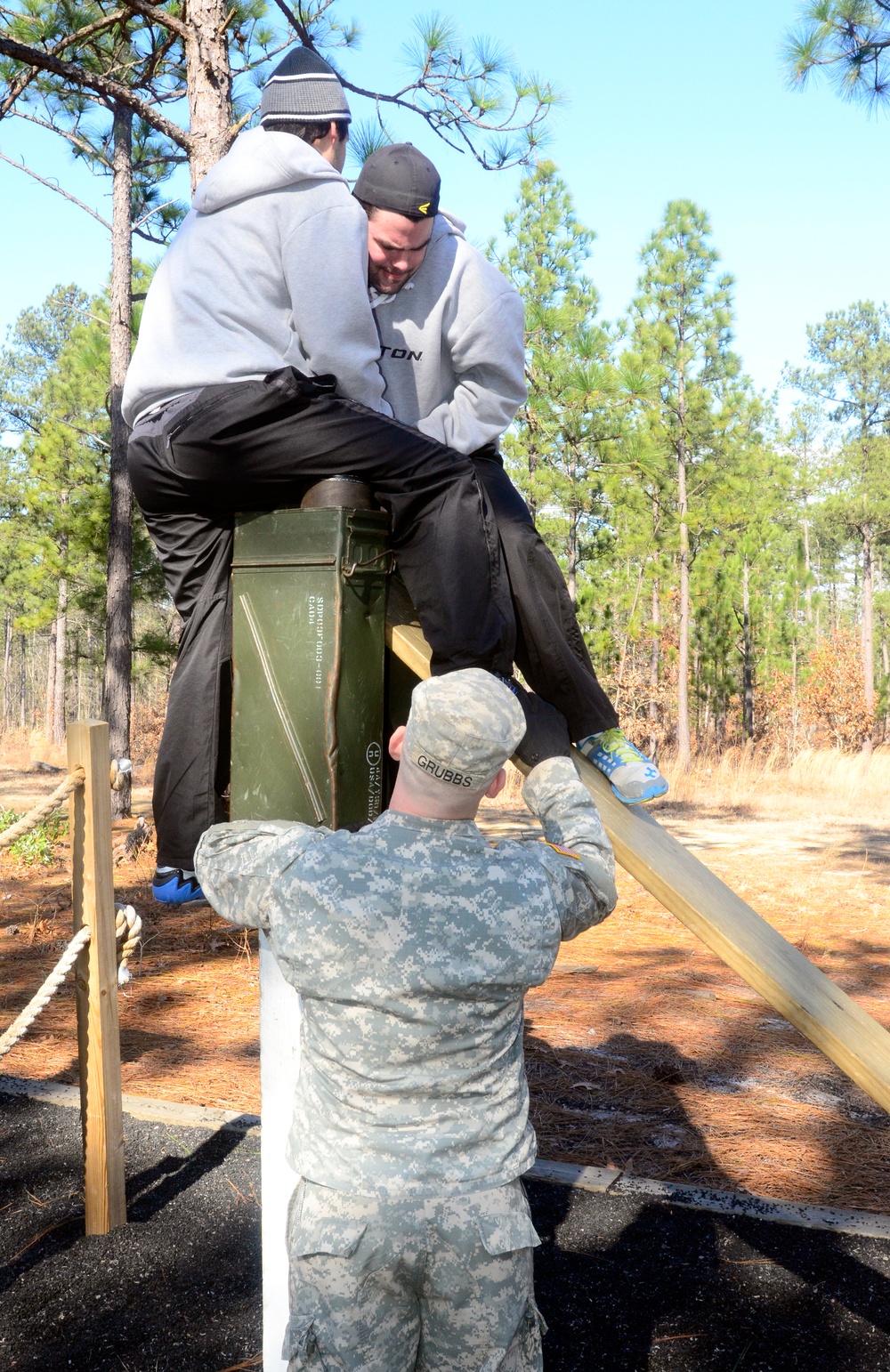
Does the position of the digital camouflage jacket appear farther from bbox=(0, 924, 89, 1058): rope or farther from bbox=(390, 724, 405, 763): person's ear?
bbox=(0, 924, 89, 1058): rope

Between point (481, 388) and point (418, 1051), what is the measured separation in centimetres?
142

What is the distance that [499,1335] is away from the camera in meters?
1.70

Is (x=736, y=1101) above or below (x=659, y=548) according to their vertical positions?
below

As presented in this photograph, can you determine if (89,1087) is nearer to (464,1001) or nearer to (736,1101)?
(464,1001)

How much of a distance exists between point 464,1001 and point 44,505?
689 inches

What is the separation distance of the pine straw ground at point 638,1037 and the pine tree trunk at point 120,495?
10.5 ft

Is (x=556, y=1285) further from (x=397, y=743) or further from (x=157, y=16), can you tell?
(x=157, y=16)

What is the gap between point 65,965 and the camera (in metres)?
3.05

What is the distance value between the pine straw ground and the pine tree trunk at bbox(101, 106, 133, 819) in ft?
10.5

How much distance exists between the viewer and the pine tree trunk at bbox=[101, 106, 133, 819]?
11258 mm

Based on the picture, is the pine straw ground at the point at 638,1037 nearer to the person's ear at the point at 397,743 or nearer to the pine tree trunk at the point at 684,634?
the person's ear at the point at 397,743


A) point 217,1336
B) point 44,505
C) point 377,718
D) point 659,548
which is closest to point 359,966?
point 377,718

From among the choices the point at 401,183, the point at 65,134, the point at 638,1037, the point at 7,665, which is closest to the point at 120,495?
the point at 65,134

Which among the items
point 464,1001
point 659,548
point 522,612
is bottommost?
point 464,1001
